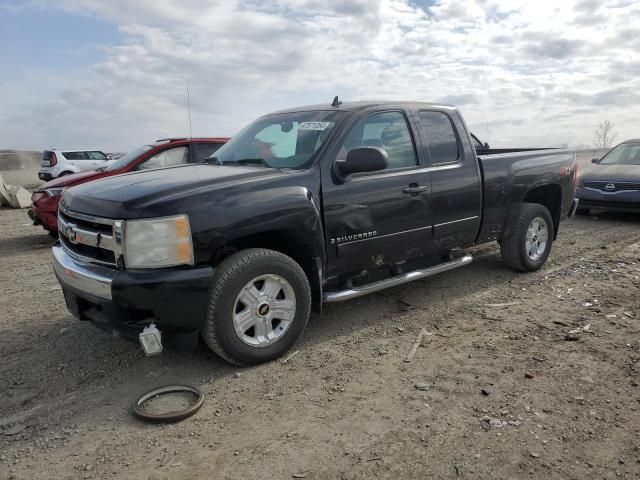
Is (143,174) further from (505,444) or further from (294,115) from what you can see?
(505,444)

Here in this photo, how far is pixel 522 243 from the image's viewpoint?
5801mm

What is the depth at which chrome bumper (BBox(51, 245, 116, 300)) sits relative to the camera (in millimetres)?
3365

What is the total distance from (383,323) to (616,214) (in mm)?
8093

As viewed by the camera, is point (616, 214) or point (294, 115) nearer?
point (294, 115)

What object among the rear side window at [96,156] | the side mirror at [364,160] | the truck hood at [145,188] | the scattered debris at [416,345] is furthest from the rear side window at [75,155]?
the scattered debris at [416,345]

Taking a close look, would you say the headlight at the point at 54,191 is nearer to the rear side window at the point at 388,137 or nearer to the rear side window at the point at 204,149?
the rear side window at the point at 204,149

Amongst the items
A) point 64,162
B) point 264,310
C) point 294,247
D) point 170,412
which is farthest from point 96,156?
point 170,412

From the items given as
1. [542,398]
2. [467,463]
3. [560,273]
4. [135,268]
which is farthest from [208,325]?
[560,273]

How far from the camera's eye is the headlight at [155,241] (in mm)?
3303

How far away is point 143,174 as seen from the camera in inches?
165

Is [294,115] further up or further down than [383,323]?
further up

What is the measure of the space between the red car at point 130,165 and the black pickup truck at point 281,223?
4.07m

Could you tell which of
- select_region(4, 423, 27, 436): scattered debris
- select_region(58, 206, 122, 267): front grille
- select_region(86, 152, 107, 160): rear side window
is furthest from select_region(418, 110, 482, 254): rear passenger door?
select_region(86, 152, 107, 160): rear side window

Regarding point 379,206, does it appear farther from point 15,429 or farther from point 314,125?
point 15,429
